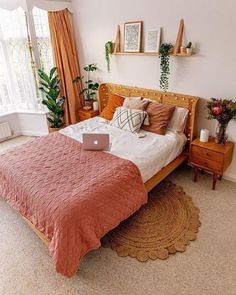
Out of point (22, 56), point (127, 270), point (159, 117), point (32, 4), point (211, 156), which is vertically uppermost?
point (32, 4)

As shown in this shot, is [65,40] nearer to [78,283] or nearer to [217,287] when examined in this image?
[78,283]

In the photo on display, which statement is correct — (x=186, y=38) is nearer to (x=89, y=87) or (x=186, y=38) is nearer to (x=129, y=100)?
(x=129, y=100)

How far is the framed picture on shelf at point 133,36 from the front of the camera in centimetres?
312

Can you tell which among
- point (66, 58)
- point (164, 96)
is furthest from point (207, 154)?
point (66, 58)

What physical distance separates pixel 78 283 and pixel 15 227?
0.98 meters

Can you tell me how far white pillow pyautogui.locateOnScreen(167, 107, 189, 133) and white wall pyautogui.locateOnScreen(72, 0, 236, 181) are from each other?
20 cm

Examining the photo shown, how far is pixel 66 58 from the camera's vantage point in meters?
3.98

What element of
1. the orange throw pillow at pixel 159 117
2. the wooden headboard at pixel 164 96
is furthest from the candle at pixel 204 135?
the orange throw pillow at pixel 159 117

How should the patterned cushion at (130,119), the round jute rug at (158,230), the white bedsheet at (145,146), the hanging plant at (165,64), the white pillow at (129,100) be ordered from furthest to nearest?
the white pillow at (129,100), the patterned cushion at (130,119), the hanging plant at (165,64), the white bedsheet at (145,146), the round jute rug at (158,230)

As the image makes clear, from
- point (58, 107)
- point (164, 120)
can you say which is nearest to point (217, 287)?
→ point (164, 120)

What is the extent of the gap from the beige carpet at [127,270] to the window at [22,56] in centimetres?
271

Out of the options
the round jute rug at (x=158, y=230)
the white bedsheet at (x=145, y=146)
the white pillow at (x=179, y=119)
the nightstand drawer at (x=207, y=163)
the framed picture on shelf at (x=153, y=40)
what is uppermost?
the framed picture on shelf at (x=153, y=40)

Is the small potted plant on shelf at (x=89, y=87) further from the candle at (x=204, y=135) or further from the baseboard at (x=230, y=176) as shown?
the baseboard at (x=230, y=176)

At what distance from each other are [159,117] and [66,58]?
2.11 meters
